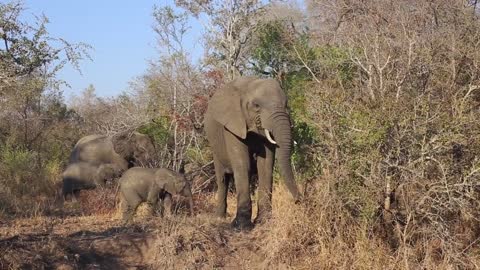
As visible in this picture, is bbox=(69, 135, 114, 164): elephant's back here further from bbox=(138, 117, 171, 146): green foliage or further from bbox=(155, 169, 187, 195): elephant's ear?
bbox=(155, 169, 187, 195): elephant's ear

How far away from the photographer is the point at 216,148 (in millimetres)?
10781

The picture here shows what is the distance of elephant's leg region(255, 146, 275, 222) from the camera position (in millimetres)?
9305

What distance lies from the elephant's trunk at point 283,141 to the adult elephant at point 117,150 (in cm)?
526

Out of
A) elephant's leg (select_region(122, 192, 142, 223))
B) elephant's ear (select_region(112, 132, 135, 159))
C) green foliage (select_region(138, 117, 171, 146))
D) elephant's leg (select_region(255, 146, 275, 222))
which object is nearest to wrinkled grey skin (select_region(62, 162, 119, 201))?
elephant's ear (select_region(112, 132, 135, 159))

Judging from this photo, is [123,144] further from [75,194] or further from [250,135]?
[250,135]

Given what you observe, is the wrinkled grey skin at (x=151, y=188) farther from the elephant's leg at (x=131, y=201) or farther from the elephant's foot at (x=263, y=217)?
the elephant's foot at (x=263, y=217)

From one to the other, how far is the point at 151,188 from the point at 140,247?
3248 mm

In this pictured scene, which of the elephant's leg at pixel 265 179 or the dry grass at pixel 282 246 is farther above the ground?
the elephant's leg at pixel 265 179

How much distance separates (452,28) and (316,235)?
19.1 feet

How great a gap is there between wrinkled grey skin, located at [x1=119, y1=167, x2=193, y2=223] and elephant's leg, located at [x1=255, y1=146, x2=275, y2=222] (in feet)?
5.21

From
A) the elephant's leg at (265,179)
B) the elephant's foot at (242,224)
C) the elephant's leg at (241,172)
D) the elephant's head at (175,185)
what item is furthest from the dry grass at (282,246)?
the elephant's head at (175,185)

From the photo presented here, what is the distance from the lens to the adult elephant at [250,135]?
9484mm

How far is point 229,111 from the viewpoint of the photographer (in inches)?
402

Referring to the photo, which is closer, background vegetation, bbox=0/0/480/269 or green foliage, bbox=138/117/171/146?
background vegetation, bbox=0/0/480/269
